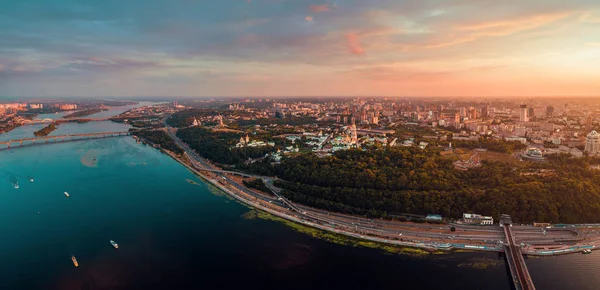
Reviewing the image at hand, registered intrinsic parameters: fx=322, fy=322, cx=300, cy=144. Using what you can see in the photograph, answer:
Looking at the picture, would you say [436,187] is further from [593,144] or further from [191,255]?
[593,144]

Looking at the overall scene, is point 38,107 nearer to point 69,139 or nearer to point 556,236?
point 69,139

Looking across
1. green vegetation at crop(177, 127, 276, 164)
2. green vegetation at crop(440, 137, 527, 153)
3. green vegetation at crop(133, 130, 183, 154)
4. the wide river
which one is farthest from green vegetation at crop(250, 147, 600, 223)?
green vegetation at crop(133, 130, 183, 154)

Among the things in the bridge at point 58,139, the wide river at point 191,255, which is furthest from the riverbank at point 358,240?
the bridge at point 58,139

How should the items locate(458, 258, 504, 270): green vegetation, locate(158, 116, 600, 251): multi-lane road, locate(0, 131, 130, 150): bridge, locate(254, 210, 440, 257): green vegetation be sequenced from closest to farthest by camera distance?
locate(458, 258, 504, 270): green vegetation, locate(254, 210, 440, 257): green vegetation, locate(158, 116, 600, 251): multi-lane road, locate(0, 131, 130, 150): bridge

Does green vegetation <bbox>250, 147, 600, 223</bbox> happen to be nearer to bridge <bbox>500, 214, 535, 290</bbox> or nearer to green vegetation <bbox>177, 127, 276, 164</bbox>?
bridge <bbox>500, 214, 535, 290</bbox>

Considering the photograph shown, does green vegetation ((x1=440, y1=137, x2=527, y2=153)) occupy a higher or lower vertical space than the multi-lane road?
higher

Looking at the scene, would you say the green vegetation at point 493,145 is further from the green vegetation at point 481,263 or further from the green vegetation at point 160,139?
the green vegetation at point 160,139

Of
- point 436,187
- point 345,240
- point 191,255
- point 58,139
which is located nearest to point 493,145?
point 436,187
